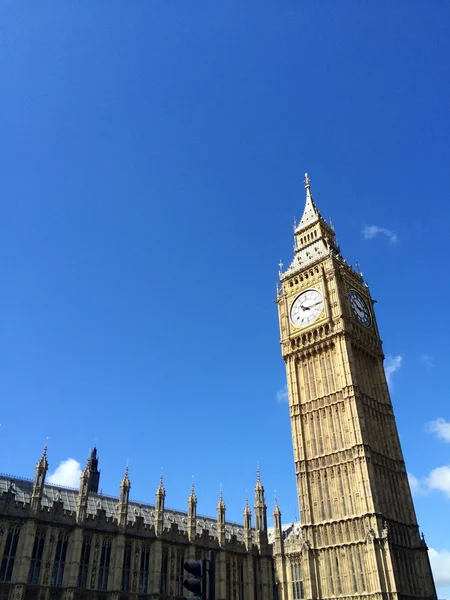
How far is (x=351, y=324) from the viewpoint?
68.3 metres

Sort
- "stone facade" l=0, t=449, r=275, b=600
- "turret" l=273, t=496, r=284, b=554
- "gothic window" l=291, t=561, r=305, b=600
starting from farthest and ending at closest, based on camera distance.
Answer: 1. "turret" l=273, t=496, r=284, b=554
2. "gothic window" l=291, t=561, r=305, b=600
3. "stone facade" l=0, t=449, r=275, b=600

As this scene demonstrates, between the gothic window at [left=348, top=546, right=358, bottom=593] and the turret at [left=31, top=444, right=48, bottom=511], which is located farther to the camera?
the gothic window at [left=348, top=546, right=358, bottom=593]

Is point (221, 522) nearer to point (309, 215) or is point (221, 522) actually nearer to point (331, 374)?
point (331, 374)

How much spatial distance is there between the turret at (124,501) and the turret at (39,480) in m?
7.73

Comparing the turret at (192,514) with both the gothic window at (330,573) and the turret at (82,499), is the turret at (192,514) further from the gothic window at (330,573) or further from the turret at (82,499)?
the gothic window at (330,573)

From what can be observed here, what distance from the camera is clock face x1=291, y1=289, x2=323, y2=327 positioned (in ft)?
233

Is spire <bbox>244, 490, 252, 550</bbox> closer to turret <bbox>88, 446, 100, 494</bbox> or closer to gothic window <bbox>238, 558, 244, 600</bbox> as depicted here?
gothic window <bbox>238, 558, 244, 600</bbox>

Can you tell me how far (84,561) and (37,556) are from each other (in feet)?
14.2

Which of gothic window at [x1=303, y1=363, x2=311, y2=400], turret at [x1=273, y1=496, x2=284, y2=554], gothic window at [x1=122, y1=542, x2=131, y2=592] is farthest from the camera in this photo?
gothic window at [x1=303, y1=363, x2=311, y2=400]

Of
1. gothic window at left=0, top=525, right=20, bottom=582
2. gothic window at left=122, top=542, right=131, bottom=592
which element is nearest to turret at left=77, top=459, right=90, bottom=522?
gothic window at left=0, top=525, right=20, bottom=582

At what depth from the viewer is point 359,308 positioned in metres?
73.6

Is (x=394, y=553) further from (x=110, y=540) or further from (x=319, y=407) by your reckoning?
(x=110, y=540)

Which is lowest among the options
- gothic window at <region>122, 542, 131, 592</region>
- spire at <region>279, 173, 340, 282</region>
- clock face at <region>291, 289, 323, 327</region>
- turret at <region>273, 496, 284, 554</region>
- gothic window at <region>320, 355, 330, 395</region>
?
gothic window at <region>122, 542, 131, 592</region>

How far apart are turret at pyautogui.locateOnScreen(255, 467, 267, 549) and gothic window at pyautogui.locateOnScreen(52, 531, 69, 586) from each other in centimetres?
2427
